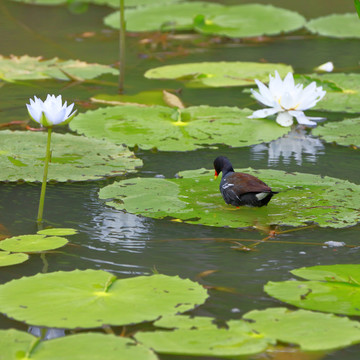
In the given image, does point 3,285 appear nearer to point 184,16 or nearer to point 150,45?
point 150,45

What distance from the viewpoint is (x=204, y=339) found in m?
2.14

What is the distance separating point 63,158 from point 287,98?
1.47m

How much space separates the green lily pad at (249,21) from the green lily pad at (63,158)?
3311 mm

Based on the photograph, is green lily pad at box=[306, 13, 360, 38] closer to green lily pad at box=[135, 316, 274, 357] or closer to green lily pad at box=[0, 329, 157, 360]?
green lily pad at box=[135, 316, 274, 357]

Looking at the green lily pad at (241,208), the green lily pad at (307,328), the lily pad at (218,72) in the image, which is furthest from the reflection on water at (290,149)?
the green lily pad at (307,328)

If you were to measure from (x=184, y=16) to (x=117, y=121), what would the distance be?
363cm

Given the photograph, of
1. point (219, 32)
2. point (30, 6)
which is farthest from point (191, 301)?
point (30, 6)

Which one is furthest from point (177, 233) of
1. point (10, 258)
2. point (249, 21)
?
point (249, 21)

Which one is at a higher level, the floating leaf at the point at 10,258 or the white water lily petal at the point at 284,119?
the white water lily petal at the point at 284,119

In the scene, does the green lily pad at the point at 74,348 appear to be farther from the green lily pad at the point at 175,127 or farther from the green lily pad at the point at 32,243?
the green lily pad at the point at 175,127

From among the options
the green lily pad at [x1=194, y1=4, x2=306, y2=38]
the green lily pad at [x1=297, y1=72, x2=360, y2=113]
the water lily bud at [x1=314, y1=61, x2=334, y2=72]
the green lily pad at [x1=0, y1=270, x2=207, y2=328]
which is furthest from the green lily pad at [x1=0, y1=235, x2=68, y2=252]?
the green lily pad at [x1=194, y1=4, x2=306, y2=38]

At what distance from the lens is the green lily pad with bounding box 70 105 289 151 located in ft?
13.9

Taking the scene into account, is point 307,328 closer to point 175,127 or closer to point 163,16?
point 175,127

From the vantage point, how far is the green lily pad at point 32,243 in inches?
114
